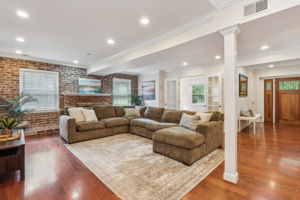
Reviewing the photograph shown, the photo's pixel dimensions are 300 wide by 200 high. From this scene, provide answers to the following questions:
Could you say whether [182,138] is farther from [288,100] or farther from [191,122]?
[288,100]

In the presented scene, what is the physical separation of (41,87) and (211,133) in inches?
217

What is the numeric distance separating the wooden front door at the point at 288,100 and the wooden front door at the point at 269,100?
20cm

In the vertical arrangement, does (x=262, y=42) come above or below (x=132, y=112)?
above

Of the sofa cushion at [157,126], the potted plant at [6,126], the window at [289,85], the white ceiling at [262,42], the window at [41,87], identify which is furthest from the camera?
the window at [289,85]

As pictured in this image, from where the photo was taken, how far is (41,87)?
16.1 ft

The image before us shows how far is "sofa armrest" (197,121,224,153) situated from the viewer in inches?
110

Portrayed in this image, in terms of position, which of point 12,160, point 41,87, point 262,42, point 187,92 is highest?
point 262,42

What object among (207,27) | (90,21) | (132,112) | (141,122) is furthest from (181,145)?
(132,112)

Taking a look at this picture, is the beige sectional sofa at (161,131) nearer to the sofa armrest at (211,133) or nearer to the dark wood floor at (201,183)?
the sofa armrest at (211,133)

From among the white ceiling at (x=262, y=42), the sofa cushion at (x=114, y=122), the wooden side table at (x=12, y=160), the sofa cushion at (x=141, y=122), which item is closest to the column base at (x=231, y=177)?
the white ceiling at (x=262, y=42)

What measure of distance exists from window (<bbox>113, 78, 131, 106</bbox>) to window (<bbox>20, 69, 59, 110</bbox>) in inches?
93.3

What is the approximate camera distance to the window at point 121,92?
269 inches

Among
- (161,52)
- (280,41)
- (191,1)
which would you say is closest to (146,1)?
(191,1)

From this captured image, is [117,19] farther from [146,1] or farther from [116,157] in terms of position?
[116,157]
